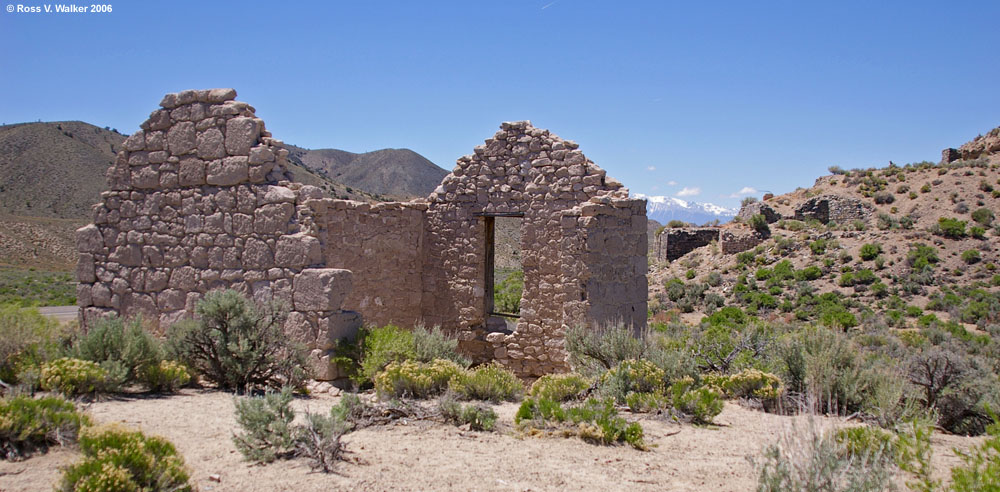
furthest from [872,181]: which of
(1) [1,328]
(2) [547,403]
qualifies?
(1) [1,328]

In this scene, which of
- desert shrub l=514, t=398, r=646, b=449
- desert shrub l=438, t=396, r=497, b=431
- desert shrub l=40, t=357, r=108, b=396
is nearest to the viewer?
desert shrub l=514, t=398, r=646, b=449

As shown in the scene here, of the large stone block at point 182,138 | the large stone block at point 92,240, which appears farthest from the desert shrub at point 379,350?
the large stone block at point 92,240

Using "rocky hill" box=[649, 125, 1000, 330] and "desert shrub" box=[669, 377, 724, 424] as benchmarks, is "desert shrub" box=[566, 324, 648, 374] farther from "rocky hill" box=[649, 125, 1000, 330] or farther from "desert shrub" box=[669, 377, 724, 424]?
"rocky hill" box=[649, 125, 1000, 330]

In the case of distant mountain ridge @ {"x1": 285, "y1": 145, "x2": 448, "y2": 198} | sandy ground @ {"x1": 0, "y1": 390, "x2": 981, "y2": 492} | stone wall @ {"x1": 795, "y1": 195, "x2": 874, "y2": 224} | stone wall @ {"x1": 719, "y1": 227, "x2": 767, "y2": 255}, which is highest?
distant mountain ridge @ {"x1": 285, "y1": 145, "x2": 448, "y2": 198}

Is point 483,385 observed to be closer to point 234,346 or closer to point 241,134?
point 234,346

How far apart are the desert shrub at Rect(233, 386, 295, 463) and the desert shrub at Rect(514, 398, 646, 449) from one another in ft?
6.12

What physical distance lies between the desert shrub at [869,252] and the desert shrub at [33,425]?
23.0m

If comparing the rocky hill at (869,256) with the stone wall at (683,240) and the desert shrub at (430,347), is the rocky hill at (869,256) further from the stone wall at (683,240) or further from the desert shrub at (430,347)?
the desert shrub at (430,347)

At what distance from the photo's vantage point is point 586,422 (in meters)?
5.14

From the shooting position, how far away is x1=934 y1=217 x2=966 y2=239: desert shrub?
22.7 meters

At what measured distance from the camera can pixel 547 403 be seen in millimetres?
5477

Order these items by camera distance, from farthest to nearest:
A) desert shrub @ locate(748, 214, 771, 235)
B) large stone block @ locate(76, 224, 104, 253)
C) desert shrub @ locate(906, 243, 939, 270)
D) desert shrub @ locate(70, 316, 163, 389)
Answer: desert shrub @ locate(748, 214, 771, 235) → desert shrub @ locate(906, 243, 939, 270) → large stone block @ locate(76, 224, 104, 253) → desert shrub @ locate(70, 316, 163, 389)

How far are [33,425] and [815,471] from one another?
180 inches

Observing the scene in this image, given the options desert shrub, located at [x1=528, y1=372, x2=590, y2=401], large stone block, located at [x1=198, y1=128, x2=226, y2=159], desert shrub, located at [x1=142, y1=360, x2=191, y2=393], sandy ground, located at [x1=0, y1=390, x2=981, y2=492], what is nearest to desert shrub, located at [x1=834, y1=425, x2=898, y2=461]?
sandy ground, located at [x1=0, y1=390, x2=981, y2=492]
